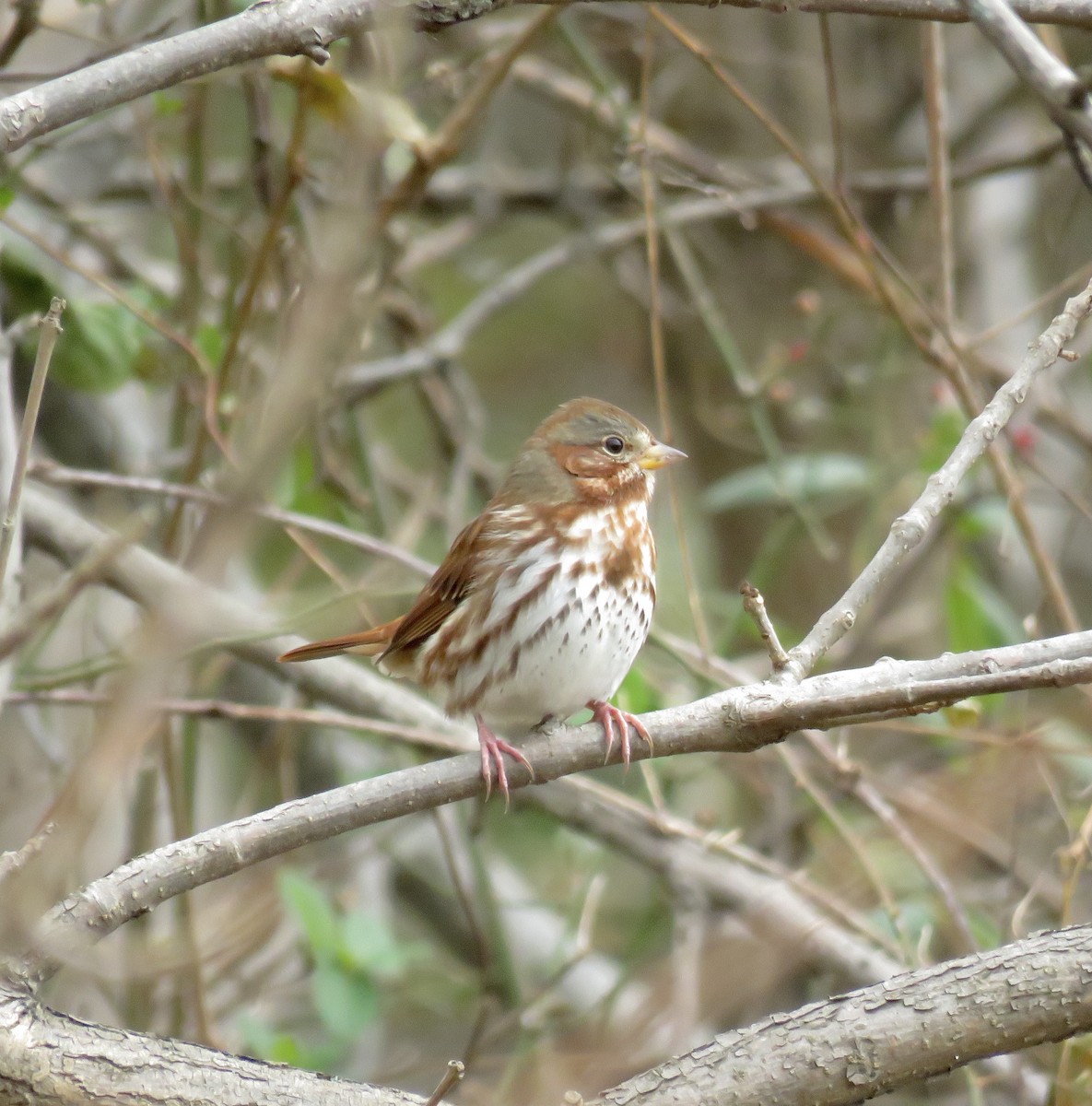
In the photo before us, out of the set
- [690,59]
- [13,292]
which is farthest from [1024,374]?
[690,59]

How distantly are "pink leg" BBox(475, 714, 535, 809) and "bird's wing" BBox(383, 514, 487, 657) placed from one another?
0.55 meters

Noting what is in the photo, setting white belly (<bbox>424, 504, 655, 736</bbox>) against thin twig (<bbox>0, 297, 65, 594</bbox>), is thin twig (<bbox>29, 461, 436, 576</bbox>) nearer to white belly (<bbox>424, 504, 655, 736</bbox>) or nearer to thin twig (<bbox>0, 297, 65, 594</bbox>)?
white belly (<bbox>424, 504, 655, 736</bbox>)

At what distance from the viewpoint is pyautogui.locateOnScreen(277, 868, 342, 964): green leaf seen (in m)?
3.84

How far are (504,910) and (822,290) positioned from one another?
2755mm

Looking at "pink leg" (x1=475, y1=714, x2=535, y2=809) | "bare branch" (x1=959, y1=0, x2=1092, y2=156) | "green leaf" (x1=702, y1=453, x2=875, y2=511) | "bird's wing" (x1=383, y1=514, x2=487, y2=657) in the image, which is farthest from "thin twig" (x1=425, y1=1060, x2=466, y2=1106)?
"green leaf" (x1=702, y1=453, x2=875, y2=511)

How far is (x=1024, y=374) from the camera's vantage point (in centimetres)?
252

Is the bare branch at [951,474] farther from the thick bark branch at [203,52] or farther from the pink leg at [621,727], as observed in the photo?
the thick bark branch at [203,52]

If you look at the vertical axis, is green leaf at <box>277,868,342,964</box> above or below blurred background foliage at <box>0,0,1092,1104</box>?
below

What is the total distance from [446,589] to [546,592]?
1.01 ft

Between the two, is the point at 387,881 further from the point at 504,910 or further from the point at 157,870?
the point at 157,870

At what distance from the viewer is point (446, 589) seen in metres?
3.61

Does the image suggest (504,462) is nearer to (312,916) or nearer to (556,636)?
(312,916)

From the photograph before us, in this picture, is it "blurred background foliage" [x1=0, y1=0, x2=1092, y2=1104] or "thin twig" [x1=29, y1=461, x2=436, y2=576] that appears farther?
"blurred background foliage" [x1=0, y1=0, x2=1092, y2=1104]

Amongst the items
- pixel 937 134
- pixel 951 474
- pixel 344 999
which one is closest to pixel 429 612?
pixel 344 999
